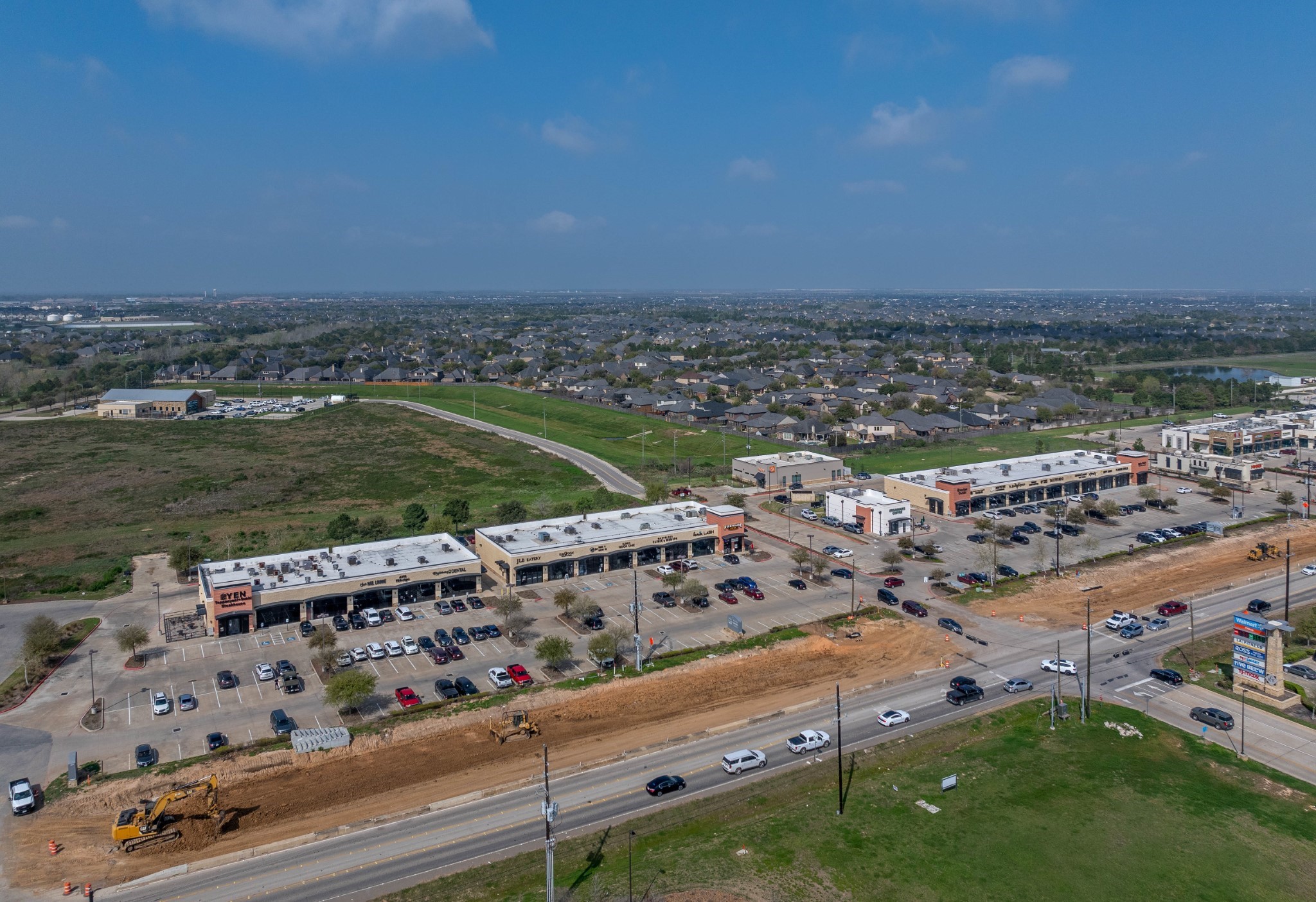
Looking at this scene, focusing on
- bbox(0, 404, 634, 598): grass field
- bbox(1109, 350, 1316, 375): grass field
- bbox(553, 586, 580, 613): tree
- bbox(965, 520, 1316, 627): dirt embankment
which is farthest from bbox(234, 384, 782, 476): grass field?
bbox(1109, 350, 1316, 375): grass field

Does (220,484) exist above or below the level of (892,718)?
above

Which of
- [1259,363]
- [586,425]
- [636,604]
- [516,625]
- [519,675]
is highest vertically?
[1259,363]

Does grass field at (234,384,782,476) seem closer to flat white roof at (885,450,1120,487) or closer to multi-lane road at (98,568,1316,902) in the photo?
flat white roof at (885,450,1120,487)

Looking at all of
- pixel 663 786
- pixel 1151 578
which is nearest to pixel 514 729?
pixel 663 786

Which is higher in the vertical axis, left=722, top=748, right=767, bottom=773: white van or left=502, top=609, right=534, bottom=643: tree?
left=502, top=609, right=534, bottom=643: tree

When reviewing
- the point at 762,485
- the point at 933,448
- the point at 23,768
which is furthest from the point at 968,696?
the point at 933,448

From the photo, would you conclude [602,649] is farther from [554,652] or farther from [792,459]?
[792,459]

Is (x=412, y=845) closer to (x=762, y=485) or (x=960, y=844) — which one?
(x=960, y=844)
